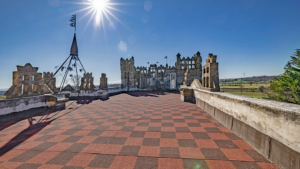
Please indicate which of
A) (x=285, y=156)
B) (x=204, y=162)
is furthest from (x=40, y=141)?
(x=285, y=156)

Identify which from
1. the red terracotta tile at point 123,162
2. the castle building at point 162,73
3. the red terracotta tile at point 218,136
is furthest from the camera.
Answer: the castle building at point 162,73

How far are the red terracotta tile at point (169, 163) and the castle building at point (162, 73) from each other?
34.0 meters

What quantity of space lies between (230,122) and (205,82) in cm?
474

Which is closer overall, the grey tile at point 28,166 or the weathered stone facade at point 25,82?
the grey tile at point 28,166

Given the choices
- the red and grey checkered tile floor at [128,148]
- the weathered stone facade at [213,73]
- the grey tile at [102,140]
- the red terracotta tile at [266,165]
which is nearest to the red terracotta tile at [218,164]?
the red and grey checkered tile floor at [128,148]

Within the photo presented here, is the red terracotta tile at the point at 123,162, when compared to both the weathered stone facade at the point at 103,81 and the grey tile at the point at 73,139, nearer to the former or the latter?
the grey tile at the point at 73,139

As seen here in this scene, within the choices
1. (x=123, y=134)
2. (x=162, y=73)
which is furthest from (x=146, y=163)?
(x=162, y=73)

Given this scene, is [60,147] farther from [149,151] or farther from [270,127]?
[270,127]

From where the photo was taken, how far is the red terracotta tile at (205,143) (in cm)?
358

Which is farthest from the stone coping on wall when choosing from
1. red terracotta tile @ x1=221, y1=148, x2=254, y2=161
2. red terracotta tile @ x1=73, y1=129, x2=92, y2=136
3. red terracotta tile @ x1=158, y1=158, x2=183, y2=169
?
red terracotta tile @ x1=73, y1=129, x2=92, y2=136

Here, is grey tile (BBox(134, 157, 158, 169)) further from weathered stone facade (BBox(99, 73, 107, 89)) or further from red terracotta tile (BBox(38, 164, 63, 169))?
weathered stone facade (BBox(99, 73, 107, 89))

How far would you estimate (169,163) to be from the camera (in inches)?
113

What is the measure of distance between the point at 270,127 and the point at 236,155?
110cm

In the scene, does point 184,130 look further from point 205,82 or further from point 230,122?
point 205,82
